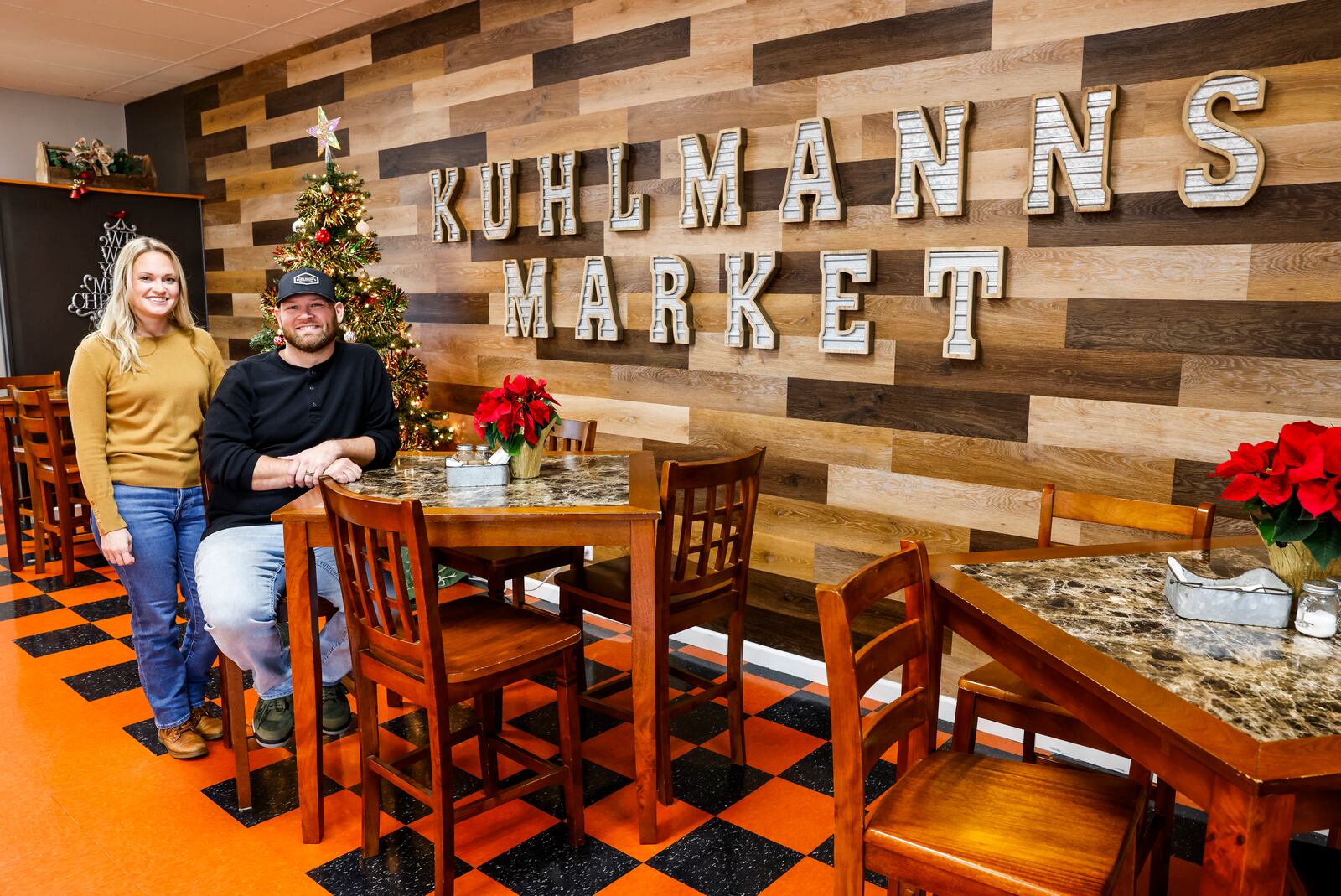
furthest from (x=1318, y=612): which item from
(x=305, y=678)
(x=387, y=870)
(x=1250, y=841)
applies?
(x=305, y=678)

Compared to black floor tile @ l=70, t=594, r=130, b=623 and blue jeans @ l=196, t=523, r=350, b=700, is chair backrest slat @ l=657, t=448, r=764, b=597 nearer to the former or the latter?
blue jeans @ l=196, t=523, r=350, b=700

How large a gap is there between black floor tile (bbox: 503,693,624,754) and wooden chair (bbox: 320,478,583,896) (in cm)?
56

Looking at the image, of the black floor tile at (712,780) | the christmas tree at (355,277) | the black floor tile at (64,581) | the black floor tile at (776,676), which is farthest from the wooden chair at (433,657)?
the black floor tile at (64,581)

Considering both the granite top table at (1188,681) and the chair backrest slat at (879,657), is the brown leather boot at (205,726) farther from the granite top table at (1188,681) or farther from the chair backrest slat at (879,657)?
the granite top table at (1188,681)

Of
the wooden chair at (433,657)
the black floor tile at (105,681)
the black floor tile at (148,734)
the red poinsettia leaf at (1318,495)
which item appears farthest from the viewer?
the black floor tile at (105,681)

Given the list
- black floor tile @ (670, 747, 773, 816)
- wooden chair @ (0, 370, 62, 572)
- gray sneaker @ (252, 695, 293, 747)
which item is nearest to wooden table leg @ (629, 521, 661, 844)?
black floor tile @ (670, 747, 773, 816)

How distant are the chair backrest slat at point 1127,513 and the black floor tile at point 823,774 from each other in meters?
0.93

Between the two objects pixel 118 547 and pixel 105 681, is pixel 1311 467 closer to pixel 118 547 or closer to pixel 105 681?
pixel 118 547

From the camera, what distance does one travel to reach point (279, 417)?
2.95 metres

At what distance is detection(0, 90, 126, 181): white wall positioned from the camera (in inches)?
267

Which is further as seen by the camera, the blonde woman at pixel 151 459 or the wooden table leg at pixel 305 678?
the blonde woman at pixel 151 459

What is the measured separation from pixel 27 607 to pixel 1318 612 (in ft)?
16.3

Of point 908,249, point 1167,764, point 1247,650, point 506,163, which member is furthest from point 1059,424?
point 506,163

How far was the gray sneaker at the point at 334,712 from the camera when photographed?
3.08 metres
